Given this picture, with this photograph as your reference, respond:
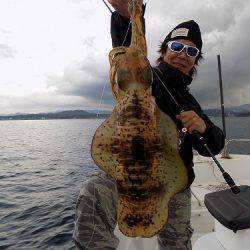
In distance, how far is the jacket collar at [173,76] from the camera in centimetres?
474

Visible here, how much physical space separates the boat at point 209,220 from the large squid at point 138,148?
230 cm

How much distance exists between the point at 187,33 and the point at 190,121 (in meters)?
1.97

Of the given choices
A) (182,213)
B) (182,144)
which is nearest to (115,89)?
(182,144)

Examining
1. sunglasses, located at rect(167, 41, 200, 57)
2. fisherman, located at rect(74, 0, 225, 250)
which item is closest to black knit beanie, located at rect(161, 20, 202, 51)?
fisherman, located at rect(74, 0, 225, 250)

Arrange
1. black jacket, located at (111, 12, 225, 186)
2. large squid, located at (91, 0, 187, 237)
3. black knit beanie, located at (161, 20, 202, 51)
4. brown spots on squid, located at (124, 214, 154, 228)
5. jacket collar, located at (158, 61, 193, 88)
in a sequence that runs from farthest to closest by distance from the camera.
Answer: black knit beanie, located at (161, 20, 202, 51) → jacket collar, located at (158, 61, 193, 88) → black jacket, located at (111, 12, 225, 186) → brown spots on squid, located at (124, 214, 154, 228) → large squid, located at (91, 0, 187, 237)

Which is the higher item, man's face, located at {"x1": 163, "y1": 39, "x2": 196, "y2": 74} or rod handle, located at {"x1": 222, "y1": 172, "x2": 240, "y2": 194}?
man's face, located at {"x1": 163, "y1": 39, "x2": 196, "y2": 74}

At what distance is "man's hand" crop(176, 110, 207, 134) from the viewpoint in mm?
3496

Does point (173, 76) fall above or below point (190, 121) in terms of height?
above

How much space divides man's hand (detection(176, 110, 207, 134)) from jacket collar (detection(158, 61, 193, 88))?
1316 mm

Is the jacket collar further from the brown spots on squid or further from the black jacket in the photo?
the brown spots on squid

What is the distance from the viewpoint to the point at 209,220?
27.6 feet

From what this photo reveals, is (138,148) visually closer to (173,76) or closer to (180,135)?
(180,135)

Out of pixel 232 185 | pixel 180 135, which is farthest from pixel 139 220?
pixel 180 135

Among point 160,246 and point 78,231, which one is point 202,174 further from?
point 78,231
